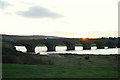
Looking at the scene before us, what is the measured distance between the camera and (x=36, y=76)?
12.6 metres

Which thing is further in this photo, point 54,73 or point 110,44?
point 110,44

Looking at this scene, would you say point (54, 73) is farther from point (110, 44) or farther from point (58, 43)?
→ point (110, 44)

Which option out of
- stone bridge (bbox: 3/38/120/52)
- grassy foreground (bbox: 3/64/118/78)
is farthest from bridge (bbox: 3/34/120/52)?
grassy foreground (bbox: 3/64/118/78)

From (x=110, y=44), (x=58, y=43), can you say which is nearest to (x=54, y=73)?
(x=58, y=43)

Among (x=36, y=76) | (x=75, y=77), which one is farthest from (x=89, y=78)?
(x=36, y=76)

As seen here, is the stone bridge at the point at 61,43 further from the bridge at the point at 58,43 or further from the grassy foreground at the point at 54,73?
the grassy foreground at the point at 54,73

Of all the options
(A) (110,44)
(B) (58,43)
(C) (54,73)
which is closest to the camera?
(C) (54,73)

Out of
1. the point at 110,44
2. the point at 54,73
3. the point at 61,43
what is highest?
the point at 61,43

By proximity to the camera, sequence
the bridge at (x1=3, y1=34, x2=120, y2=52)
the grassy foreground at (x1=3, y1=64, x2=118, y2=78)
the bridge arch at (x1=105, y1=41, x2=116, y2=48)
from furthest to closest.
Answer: the bridge arch at (x1=105, y1=41, x2=116, y2=48) → the bridge at (x1=3, y1=34, x2=120, y2=52) → the grassy foreground at (x1=3, y1=64, x2=118, y2=78)

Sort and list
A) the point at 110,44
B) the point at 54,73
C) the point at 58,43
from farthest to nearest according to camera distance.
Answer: the point at 110,44 → the point at 58,43 → the point at 54,73

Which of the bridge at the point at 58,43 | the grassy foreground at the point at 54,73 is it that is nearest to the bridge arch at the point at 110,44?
the bridge at the point at 58,43

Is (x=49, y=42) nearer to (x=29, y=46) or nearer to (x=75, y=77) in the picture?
(x=29, y=46)

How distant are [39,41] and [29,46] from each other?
7.37 metres

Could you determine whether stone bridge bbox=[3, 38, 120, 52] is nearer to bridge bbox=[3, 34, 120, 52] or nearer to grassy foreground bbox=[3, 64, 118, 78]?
bridge bbox=[3, 34, 120, 52]
